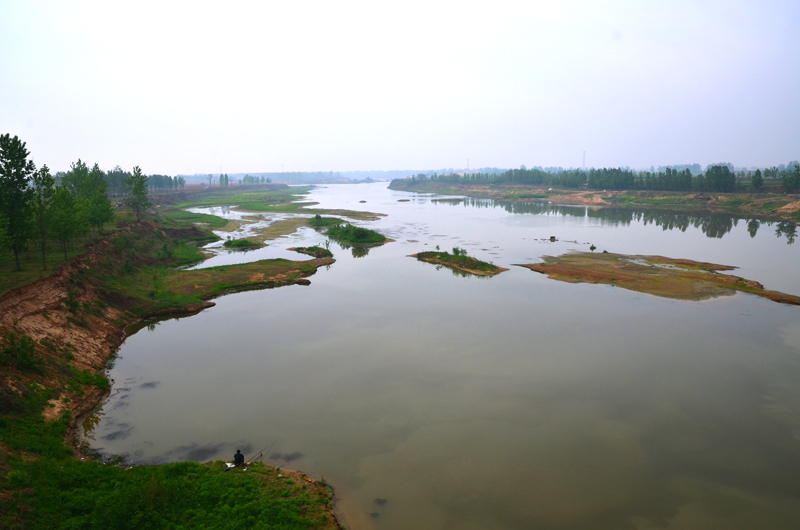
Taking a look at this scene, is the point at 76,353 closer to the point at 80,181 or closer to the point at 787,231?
the point at 80,181

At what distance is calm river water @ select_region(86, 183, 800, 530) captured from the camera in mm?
15289

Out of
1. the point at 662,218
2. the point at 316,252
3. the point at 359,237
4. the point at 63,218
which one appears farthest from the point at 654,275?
the point at 662,218

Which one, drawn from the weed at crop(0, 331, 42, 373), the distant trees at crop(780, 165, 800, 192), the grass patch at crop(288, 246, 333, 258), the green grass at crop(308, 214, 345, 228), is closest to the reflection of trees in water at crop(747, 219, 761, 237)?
the distant trees at crop(780, 165, 800, 192)

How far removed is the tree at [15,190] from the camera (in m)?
29.6

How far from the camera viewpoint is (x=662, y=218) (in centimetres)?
9338

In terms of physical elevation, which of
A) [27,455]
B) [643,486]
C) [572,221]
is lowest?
[643,486]

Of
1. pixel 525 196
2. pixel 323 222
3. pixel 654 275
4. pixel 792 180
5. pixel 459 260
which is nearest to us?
pixel 654 275

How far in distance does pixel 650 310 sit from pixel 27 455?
37.0 meters

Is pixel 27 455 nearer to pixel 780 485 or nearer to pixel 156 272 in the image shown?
pixel 780 485

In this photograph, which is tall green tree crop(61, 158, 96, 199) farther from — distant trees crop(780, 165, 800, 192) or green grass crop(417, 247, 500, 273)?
distant trees crop(780, 165, 800, 192)

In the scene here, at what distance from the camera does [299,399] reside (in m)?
21.3

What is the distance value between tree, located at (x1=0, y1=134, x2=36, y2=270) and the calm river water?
11.5m

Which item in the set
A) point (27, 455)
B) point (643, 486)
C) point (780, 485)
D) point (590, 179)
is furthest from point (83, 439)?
point (590, 179)

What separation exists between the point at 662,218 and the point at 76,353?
10262 cm
